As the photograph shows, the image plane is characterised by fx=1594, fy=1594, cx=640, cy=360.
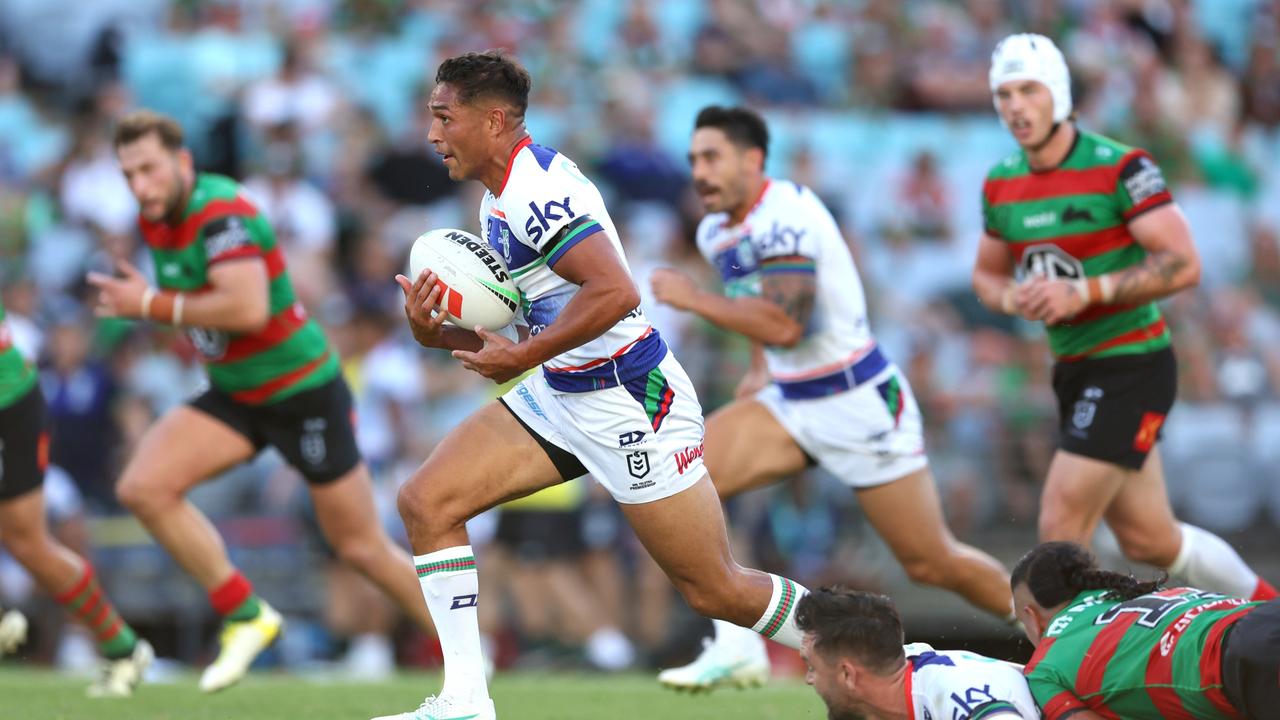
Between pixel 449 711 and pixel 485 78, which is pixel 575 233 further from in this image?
pixel 449 711

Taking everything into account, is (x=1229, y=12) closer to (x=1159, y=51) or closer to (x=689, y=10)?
(x=1159, y=51)

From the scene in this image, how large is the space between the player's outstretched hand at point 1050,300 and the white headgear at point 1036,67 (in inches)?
37.7

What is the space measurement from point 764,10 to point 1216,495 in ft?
25.2

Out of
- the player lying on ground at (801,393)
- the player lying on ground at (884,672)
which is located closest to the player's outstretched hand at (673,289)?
the player lying on ground at (801,393)

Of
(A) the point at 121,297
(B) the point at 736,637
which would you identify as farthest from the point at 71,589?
(B) the point at 736,637

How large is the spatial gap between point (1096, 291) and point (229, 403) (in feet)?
→ 15.5

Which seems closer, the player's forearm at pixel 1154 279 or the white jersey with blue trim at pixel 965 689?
the white jersey with blue trim at pixel 965 689

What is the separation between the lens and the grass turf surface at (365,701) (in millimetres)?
8055

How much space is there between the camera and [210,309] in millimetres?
8531

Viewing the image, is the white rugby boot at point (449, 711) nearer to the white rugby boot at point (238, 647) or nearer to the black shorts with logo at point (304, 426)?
the white rugby boot at point (238, 647)

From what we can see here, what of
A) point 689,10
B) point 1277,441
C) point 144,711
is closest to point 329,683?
point 144,711

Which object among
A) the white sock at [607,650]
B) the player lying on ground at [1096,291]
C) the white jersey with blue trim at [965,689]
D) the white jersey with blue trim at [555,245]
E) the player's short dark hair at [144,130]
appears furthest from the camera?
the white sock at [607,650]

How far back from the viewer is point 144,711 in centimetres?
806

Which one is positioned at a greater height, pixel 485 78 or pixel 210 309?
pixel 485 78
